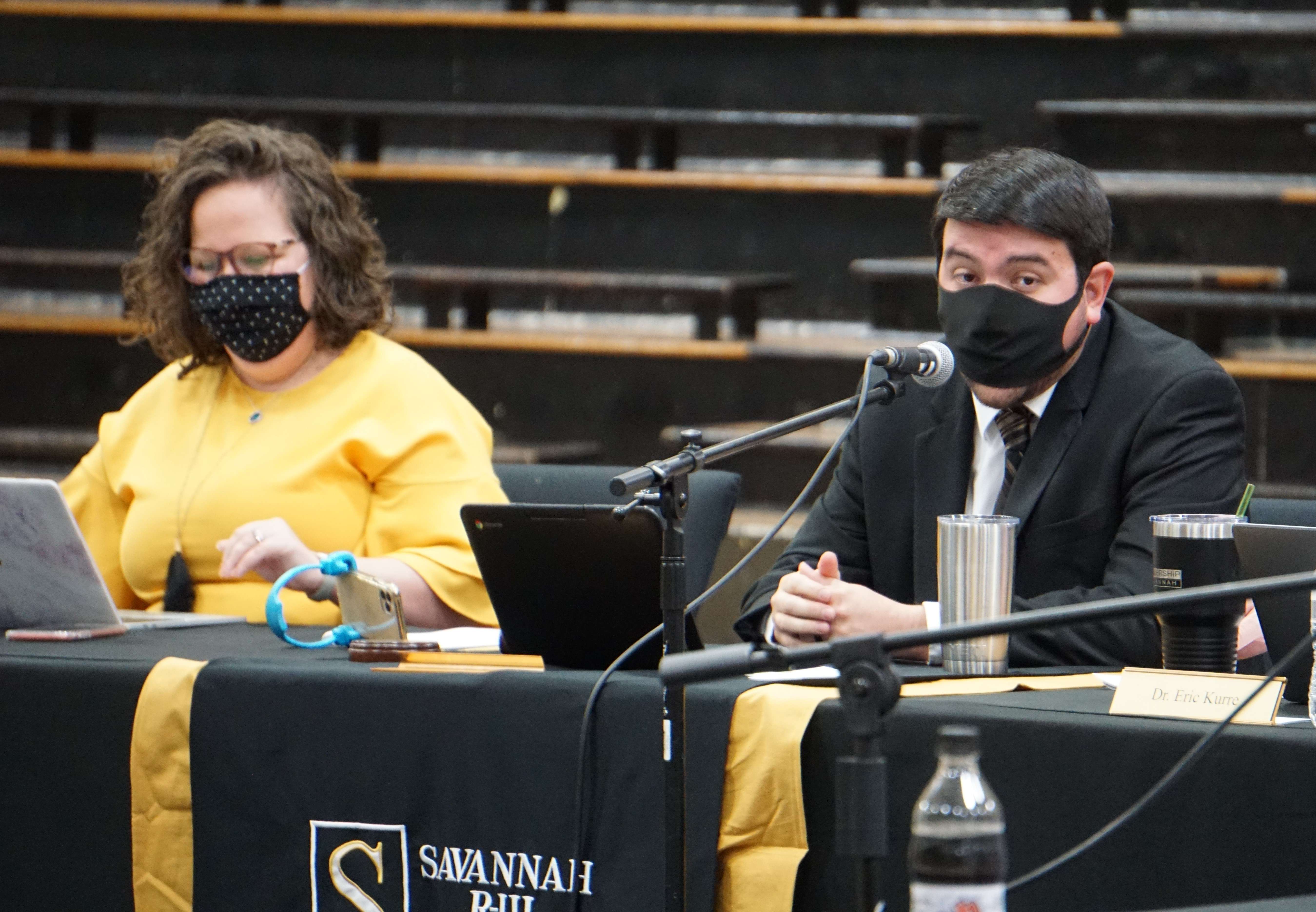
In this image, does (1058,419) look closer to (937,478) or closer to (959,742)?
(937,478)

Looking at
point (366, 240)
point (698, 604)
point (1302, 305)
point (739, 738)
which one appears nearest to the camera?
point (739, 738)

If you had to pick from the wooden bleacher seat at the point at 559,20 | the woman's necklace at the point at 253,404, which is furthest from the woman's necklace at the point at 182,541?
the wooden bleacher seat at the point at 559,20

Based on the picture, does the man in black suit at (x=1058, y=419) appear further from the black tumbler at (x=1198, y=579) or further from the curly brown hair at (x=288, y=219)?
the curly brown hair at (x=288, y=219)

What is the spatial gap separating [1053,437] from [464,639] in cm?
81

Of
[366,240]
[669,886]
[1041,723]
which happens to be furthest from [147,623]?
[1041,723]

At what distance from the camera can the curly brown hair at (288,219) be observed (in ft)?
8.68

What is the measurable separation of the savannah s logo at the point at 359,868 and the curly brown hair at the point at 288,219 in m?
1.04

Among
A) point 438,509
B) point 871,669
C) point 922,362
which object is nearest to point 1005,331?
point 922,362

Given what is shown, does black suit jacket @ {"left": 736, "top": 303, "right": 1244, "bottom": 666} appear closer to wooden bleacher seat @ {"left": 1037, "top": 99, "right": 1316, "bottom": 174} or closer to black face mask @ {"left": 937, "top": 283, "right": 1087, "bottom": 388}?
black face mask @ {"left": 937, "top": 283, "right": 1087, "bottom": 388}

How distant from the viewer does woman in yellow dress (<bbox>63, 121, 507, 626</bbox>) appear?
8.23ft

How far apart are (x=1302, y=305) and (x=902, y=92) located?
47.1 inches

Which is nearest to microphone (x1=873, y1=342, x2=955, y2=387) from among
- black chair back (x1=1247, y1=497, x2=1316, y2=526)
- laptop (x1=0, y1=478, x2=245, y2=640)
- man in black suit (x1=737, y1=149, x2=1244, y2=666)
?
man in black suit (x1=737, y1=149, x2=1244, y2=666)

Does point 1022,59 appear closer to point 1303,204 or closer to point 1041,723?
point 1303,204

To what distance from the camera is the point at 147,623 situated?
7.56ft
